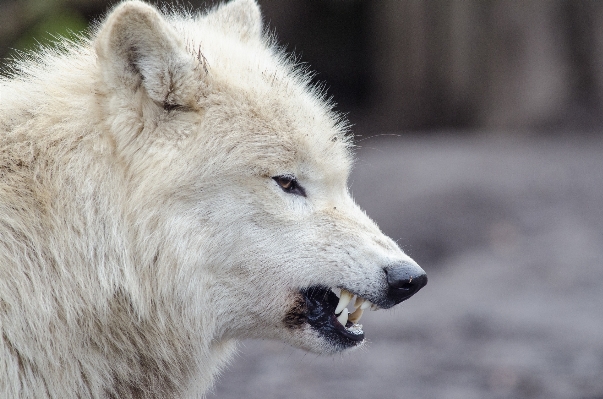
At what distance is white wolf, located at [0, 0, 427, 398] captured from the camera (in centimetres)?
363

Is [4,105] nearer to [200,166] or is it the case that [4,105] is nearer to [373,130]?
[200,166]

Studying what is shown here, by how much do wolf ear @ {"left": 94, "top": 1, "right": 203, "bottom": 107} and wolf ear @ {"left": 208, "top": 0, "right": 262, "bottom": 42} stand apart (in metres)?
0.90

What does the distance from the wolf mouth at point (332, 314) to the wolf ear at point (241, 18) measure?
1.64 m

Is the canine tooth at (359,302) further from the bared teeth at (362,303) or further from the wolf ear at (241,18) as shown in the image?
the wolf ear at (241,18)

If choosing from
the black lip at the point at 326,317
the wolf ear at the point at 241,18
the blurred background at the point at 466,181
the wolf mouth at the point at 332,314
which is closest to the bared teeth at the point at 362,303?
the wolf mouth at the point at 332,314

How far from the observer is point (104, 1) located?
11.2m

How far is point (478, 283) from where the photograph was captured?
9.76 meters

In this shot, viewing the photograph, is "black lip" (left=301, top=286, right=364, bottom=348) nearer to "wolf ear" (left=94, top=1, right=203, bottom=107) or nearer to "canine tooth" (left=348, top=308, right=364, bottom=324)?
"canine tooth" (left=348, top=308, right=364, bottom=324)

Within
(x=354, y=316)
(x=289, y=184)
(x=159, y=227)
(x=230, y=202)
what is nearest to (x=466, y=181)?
(x=354, y=316)

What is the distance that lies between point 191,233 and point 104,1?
8281 millimetres

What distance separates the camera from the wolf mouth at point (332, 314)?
3.98m

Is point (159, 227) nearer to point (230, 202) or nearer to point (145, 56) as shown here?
point (230, 202)

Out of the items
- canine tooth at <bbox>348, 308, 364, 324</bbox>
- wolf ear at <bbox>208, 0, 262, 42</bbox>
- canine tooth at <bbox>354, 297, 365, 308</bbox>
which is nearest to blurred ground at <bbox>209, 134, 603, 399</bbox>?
canine tooth at <bbox>348, 308, 364, 324</bbox>

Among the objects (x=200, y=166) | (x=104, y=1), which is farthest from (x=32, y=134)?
(x=104, y=1)
